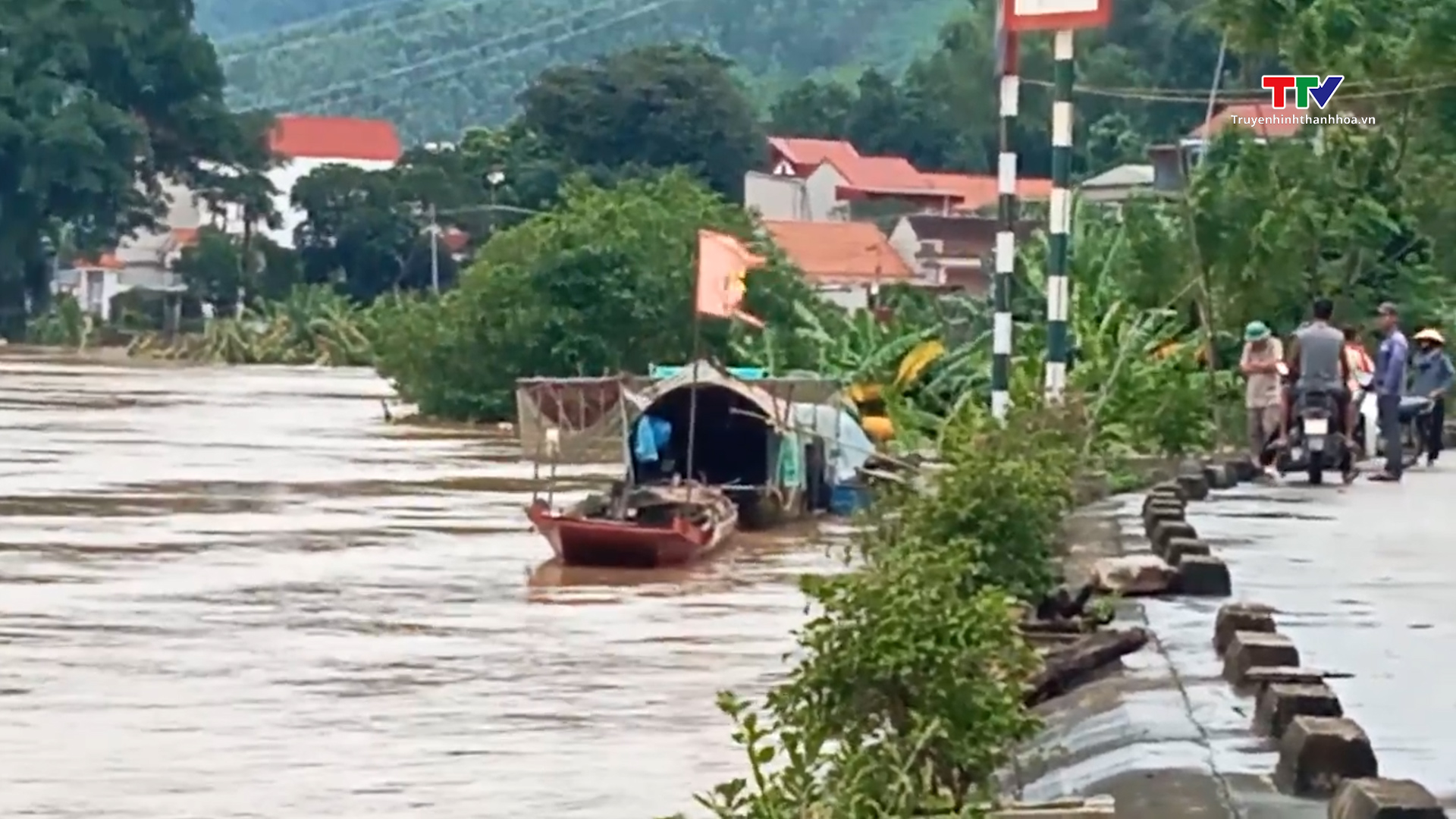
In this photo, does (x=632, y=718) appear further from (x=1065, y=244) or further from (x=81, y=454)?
(x=81, y=454)

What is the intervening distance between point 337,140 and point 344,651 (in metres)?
108

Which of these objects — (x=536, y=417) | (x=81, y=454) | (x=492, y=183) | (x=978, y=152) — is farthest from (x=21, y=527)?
(x=978, y=152)

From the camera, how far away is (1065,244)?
2039cm

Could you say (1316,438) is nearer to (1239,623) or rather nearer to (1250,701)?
(1239,623)

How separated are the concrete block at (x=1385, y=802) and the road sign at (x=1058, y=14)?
12.0 m

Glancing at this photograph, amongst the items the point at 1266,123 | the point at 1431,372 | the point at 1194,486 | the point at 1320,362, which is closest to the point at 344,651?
the point at 1194,486

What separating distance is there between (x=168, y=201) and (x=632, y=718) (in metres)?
79.3

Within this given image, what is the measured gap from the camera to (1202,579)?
14.6 meters

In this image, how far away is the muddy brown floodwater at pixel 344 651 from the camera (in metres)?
12.5

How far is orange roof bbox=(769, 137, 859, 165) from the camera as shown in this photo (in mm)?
85062

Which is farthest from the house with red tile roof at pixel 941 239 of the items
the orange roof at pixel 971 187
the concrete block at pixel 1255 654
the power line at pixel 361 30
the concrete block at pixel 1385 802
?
the power line at pixel 361 30

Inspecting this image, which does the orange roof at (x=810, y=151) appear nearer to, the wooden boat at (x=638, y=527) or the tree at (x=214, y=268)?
the tree at (x=214, y=268)

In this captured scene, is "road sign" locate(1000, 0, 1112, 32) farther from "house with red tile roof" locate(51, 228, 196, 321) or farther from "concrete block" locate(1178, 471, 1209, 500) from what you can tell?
"house with red tile roof" locate(51, 228, 196, 321)

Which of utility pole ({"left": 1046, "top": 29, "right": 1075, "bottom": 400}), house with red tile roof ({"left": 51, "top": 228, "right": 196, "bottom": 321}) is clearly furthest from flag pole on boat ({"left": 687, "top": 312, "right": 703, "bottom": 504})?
Answer: house with red tile roof ({"left": 51, "top": 228, "right": 196, "bottom": 321})
